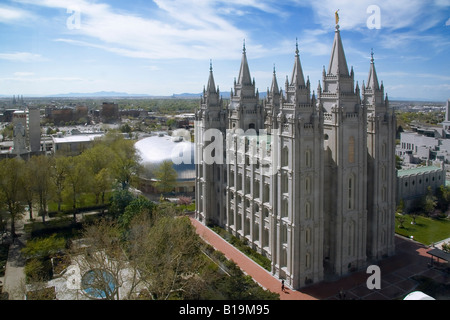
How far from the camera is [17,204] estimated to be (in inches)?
1763

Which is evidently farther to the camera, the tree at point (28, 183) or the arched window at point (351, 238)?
the tree at point (28, 183)

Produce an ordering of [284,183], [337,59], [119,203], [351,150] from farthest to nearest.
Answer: [119,203]
[351,150]
[337,59]
[284,183]

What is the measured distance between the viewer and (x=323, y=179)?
3428cm

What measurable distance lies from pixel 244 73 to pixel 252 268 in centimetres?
2430

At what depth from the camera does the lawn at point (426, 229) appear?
4364 cm

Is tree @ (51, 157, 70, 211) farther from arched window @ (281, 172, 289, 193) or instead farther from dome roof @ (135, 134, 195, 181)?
arched window @ (281, 172, 289, 193)

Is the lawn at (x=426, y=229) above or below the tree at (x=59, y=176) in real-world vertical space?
below

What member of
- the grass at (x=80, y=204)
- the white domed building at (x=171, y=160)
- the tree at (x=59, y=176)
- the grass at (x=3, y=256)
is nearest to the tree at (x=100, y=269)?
the grass at (x=3, y=256)

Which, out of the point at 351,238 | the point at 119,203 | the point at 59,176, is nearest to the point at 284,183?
the point at 351,238

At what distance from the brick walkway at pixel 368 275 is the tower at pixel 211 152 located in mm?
8100

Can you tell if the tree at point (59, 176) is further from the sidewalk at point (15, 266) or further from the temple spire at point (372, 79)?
the temple spire at point (372, 79)

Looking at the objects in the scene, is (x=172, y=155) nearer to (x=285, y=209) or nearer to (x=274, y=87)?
(x=274, y=87)

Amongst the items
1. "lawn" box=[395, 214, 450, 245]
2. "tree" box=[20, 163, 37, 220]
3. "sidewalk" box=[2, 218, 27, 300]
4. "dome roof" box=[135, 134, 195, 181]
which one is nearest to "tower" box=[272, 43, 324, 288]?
"lawn" box=[395, 214, 450, 245]
